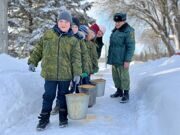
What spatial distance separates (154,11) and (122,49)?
23710 mm

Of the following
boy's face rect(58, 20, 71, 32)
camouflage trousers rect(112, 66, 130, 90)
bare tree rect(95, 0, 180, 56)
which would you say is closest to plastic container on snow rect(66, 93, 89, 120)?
boy's face rect(58, 20, 71, 32)

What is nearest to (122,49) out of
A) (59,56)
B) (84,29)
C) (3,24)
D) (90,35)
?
(90,35)

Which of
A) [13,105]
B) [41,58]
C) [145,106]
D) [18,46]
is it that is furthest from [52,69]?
[18,46]

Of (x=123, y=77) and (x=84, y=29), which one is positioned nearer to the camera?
(x=84, y=29)

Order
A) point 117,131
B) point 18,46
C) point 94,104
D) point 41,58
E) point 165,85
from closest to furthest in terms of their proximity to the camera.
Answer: point 117,131, point 41,58, point 165,85, point 94,104, point 18,46

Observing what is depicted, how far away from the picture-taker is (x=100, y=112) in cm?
627

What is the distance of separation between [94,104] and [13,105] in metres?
1.76

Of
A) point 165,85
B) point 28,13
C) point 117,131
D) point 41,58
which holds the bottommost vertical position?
point 117,131

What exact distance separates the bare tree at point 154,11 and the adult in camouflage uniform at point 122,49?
21591mm

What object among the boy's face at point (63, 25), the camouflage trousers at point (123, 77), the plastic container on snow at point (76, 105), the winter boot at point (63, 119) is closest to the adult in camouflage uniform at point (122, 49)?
the camouflage trousers at point (123, 77)

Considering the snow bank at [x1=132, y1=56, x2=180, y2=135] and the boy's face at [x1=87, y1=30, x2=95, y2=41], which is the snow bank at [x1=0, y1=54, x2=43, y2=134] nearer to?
the boy's face at [x1=87, y1=30, x2=95, y2=41]

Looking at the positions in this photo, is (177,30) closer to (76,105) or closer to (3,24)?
(3,24)

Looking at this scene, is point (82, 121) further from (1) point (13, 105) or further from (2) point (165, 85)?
(2) point (165, 85)

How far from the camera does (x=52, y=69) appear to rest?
5.16 meters
